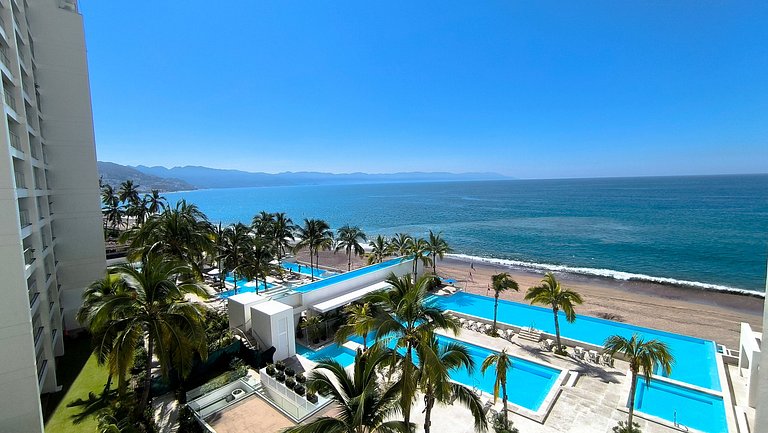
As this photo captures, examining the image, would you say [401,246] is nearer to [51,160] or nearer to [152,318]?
[152,318]

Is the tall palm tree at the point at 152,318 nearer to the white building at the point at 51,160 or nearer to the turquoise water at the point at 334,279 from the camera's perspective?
the white building at the point at 51,160

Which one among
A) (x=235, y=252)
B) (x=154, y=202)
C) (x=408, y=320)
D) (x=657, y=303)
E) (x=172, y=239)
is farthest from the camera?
(x=154, y=202)

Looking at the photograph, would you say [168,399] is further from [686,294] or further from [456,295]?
[686,294]

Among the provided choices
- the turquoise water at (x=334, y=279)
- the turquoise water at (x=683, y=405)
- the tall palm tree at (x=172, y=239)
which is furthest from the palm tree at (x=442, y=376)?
the tall palm tree at (x=172, y=239)

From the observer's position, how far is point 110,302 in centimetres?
1030

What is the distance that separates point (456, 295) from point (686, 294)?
24.3m

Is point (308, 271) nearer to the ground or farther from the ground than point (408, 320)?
nearer to the ground

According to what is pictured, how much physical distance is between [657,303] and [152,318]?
127 ft

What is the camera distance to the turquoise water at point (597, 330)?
57.4 feet

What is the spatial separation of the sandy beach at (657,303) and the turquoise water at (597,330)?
367 centimetres

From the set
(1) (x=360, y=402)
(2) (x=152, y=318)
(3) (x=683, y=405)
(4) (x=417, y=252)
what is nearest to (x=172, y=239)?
(2) (x=152, y=318)

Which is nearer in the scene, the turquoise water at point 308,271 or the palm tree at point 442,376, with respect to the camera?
the palm tree at point 442,376

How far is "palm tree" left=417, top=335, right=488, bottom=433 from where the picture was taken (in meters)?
7.71

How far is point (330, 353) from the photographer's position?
19.0 m
